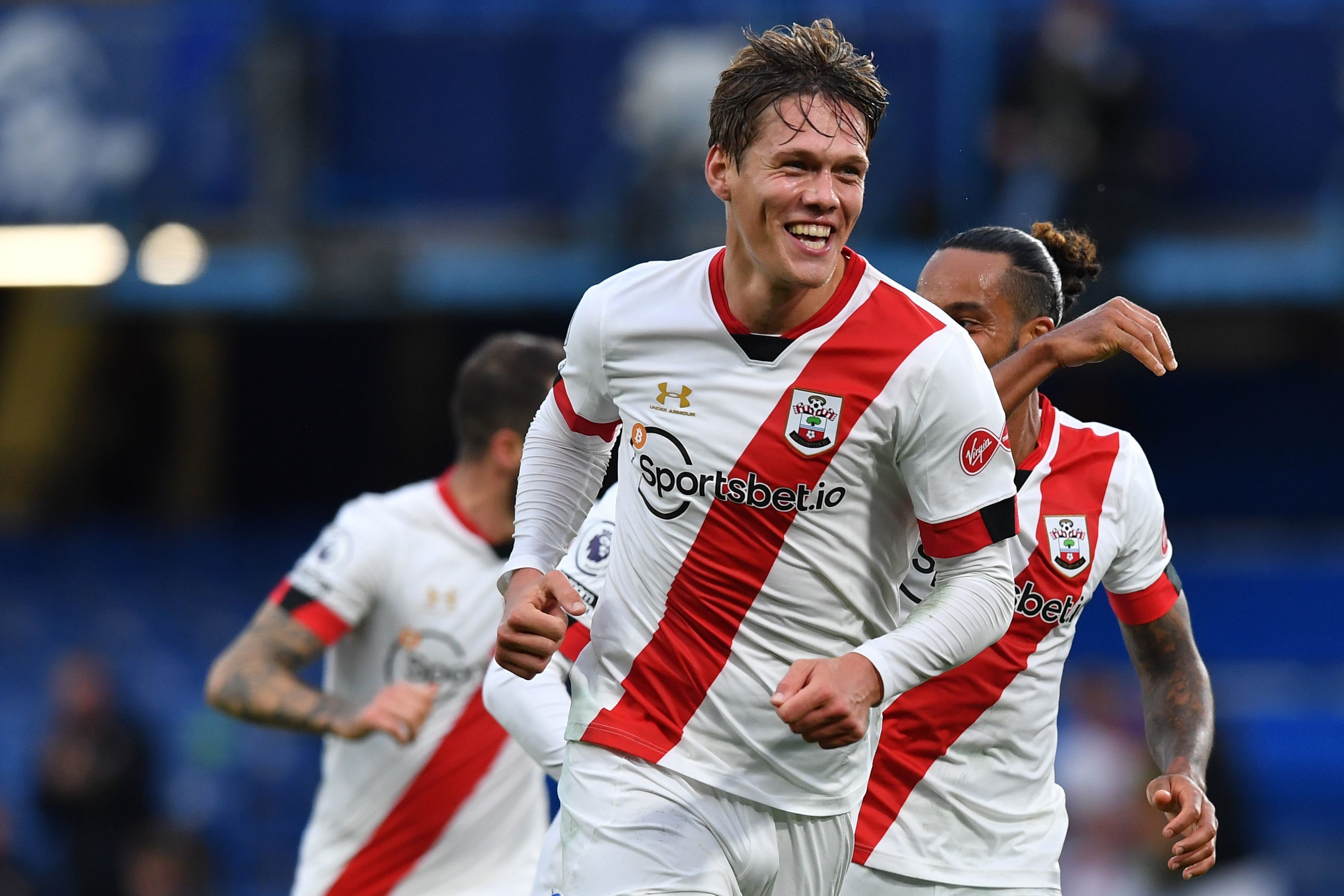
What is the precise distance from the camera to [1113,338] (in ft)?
12.5

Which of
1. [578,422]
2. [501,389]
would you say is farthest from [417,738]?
[578,422]

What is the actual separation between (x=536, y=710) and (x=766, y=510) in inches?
37.2

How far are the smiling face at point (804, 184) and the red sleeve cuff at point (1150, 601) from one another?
1.42 m

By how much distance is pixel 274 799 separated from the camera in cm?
1202

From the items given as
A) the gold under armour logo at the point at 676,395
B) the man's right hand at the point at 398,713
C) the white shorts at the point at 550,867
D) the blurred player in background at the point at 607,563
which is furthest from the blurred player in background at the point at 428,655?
the gold under armour logo at the point at 676,395

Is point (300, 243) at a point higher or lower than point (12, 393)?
higher

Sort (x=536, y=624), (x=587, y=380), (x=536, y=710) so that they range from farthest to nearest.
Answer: (x=536, y=710), (x=587, y=380), (x=536, y=624)

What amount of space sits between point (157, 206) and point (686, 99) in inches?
144

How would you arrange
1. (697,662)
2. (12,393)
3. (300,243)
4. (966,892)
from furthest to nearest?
(12,393) < (300,243) < (966,892) < (697,662)

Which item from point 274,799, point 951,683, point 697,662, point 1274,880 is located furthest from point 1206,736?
point 274,799

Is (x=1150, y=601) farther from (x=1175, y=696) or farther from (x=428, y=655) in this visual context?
(x=428, y=655)

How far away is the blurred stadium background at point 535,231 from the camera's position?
1159 centimetres

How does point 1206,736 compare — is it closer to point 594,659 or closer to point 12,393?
point 594,659

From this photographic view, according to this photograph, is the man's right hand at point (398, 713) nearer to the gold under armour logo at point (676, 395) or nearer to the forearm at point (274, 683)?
the forearm at point (274, 683)
